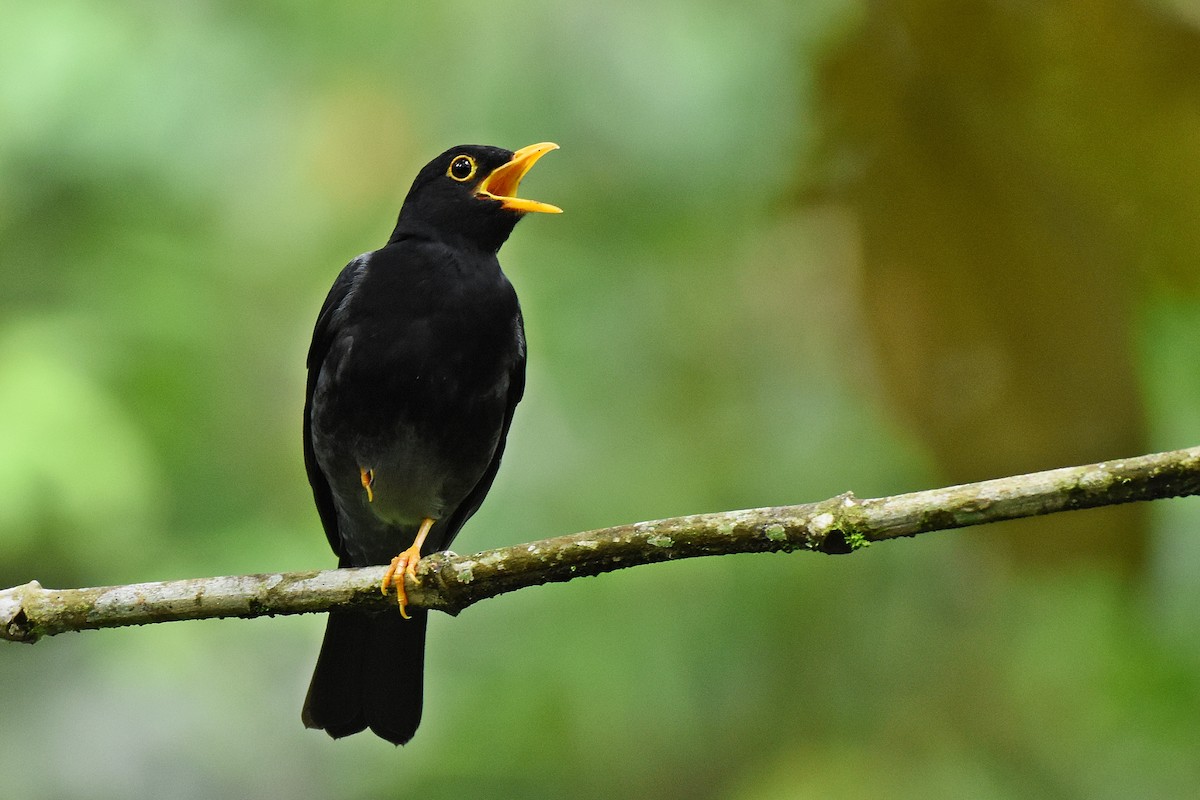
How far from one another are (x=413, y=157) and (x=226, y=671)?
2944mm

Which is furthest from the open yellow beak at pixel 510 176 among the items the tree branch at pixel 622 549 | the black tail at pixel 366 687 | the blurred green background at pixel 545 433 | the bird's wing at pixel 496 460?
the tree branch at pixel 622 549

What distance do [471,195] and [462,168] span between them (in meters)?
0.15

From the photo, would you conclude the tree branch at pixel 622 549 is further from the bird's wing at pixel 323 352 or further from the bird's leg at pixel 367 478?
the bird's wing at pixel 323 352

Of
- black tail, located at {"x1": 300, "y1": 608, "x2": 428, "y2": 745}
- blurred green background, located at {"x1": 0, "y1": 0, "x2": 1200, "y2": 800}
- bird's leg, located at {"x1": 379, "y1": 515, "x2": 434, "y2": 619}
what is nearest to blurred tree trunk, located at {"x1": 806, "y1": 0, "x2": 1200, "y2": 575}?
blurred green background, located at {"x1": 0, "y1": 0, "x2": 1200, "y2": 800}

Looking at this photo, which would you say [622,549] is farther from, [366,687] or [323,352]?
[323,352]

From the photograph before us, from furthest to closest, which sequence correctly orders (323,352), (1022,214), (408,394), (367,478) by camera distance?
1. (323,352)
2. (367,478)
3. (408,394)
4. (1022,214)

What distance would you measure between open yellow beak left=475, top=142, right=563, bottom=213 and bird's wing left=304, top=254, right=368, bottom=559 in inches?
20.5

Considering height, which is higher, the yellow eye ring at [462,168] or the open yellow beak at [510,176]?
the yellow eye ring at [462,168]

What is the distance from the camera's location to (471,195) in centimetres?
483

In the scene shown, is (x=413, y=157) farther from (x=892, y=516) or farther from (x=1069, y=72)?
(x=892, y=516)

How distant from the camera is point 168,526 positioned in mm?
7016

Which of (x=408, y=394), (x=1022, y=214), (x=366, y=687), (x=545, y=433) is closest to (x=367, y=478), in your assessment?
(x=408, y=394)

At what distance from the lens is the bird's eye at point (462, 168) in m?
4.92

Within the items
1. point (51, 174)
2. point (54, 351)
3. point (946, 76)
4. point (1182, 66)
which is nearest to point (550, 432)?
point (54, 351)
